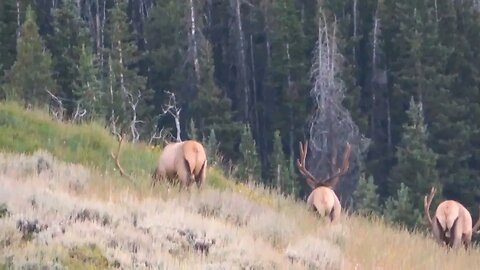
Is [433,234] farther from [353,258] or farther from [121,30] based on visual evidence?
[121,30]

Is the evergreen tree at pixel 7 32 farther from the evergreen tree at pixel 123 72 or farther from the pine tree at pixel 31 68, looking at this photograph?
the pine tree at pixel 31 68

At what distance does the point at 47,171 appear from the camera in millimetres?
10102

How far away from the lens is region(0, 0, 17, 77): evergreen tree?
127 ft

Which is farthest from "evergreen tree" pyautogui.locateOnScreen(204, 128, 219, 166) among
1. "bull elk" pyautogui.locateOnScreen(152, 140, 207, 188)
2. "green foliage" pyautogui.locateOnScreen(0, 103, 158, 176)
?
"bull elk" pyautogui.locateOnScreen(152, 140, 207, 188)

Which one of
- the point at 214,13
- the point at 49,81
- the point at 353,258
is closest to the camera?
the point at 353,258

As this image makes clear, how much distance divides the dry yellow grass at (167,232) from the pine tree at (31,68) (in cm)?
2268

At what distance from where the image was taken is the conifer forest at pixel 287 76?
34531mm

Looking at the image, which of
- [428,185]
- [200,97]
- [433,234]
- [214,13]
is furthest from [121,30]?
[433,234]

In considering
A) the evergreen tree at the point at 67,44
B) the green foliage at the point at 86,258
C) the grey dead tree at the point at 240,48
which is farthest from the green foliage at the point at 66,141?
the grey dead tree at the point at 240,48

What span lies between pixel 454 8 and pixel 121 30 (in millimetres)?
13596

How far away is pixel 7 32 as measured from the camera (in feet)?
131

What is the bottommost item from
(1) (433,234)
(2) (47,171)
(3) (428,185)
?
(3) (428,185)

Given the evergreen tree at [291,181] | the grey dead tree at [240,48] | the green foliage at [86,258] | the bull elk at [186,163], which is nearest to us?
the green foliage at [86,258]

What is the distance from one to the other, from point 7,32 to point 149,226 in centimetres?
3360
